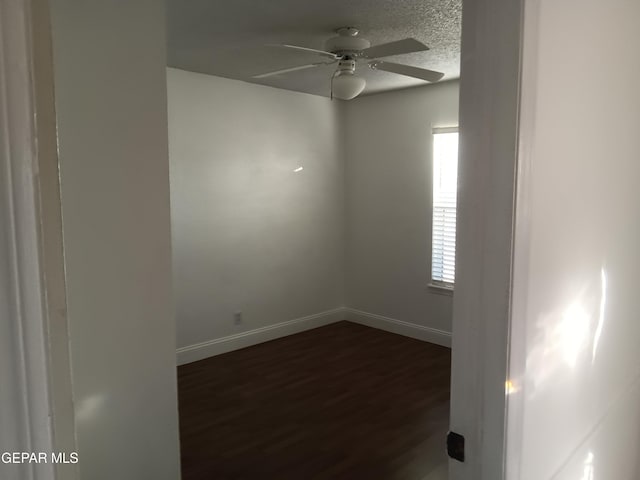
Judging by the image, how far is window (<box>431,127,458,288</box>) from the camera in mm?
4781

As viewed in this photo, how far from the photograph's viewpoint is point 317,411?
11.8 feet

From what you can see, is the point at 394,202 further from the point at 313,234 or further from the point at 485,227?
the point at 485,227

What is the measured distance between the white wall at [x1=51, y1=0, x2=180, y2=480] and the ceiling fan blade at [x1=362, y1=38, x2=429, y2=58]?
120 cm

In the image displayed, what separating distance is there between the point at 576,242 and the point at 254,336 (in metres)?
4.00

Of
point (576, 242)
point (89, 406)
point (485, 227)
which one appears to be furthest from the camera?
point (89, 406)

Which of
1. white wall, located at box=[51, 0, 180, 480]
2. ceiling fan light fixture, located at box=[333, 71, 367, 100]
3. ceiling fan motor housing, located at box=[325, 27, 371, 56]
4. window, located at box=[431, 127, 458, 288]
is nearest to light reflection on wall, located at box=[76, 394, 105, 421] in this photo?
white wall, located at box=[51, 0, 180, 480]

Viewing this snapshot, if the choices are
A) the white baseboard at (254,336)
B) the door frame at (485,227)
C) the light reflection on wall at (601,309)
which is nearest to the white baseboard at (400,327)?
the white baseboard at (254,336)

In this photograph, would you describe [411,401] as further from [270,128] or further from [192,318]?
[270,128]

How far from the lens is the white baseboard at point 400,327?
5.00 metres

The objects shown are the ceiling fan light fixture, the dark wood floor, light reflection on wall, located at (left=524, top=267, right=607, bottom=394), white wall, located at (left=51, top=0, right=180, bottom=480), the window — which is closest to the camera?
light reflection on wall, located at (left=524, top=267, right=607, bottom=394)

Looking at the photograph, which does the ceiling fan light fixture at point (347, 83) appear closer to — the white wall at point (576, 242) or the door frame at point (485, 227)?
the white wall at point (576, 242)

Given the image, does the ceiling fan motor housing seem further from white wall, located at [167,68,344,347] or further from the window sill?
the window sill

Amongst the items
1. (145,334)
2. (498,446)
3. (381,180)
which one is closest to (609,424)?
(498,446)

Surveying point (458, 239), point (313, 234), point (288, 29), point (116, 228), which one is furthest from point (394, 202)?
point (458, 239)
